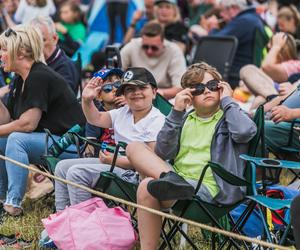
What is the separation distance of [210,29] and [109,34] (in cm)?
326

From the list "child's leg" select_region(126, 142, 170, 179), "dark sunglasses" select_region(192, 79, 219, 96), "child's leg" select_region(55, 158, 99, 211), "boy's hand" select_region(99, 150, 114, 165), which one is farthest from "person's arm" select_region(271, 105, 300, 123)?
"child's leg" select_region(55, 158, 99, 211)

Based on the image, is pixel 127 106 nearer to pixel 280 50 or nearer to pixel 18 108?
pixel 18 108

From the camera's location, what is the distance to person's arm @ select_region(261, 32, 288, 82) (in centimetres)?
752

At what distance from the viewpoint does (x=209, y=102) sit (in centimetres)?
520

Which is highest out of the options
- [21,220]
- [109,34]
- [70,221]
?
[70,221]

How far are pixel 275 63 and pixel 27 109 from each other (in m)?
2.39

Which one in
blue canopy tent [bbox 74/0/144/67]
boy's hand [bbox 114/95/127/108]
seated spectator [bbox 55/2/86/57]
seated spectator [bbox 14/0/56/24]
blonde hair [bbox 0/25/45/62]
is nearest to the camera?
boy's hand [bbox 114/95/127/108]

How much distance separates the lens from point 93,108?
589 cm

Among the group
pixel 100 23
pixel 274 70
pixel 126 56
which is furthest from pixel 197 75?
pixel 100 23

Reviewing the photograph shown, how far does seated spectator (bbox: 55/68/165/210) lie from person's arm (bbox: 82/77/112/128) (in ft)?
0.05

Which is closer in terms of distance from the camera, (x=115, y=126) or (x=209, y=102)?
(x=209, y=102)

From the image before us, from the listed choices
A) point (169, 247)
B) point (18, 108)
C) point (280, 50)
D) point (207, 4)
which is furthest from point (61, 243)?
point (207, 4)

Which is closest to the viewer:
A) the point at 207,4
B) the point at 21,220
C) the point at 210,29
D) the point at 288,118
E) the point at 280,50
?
the point at 288,118

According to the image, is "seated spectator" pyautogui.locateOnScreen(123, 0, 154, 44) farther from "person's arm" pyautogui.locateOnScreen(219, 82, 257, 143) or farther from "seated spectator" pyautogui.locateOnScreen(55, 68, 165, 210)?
"person's arm" pyautogui.locateOnScreen(219, 82, 257, 143)
